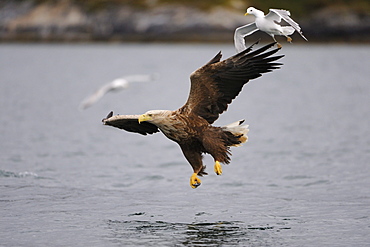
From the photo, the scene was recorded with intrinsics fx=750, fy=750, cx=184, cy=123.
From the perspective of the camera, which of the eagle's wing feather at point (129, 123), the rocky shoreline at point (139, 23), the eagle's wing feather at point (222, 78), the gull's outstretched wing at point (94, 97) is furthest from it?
the rocky shoreline at point (139, 23)

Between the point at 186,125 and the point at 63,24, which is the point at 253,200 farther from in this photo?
the point at 63,24

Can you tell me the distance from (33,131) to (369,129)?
1055cm

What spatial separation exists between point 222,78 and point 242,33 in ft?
2.42

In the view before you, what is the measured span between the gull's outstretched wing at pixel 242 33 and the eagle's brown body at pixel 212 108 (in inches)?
5.9

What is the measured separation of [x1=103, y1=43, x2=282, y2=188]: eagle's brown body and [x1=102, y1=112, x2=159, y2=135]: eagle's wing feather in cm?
25

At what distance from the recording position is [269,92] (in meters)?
43.5

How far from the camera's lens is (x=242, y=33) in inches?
433

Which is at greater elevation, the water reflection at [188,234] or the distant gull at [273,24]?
the distant gull at [273,24]

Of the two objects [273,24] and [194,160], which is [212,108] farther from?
[273,24]

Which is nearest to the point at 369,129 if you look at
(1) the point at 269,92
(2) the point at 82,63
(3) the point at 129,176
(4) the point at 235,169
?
(4) the point at 235,169

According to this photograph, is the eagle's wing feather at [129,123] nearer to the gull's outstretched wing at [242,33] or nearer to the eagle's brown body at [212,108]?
the eagle's brown body at [212,108]

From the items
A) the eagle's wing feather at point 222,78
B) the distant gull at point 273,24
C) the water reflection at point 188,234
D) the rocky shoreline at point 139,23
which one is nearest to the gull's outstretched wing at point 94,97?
the eagle's wing feather at point 222,78

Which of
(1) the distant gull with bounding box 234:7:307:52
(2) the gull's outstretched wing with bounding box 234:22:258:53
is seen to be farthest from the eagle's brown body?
(1) the distant gull with bounding box 234:7:307:52

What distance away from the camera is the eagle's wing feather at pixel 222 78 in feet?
36.2
